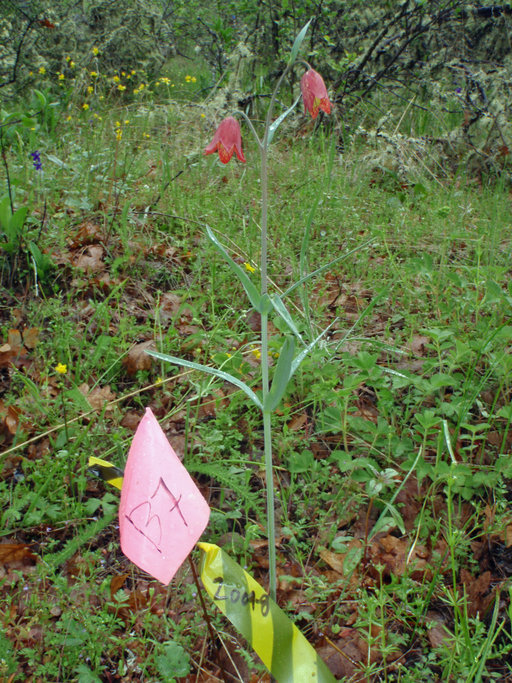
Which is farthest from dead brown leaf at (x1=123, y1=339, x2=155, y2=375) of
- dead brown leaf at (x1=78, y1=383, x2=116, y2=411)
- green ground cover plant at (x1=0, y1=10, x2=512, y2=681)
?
dead brown leaf at (x1=78, y1=383, x2=116, y2=411)

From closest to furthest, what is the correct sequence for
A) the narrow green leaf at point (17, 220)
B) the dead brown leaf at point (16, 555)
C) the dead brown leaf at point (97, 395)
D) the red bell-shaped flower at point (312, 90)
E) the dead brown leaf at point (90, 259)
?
the red bell-shaped flower at point (312, 90), the dead brown leaf at point (16, 555), the dead brown leaf at point (97, 395), the narrow green leaf at point (17, 220), the dead brown leaf at point (90, 259)

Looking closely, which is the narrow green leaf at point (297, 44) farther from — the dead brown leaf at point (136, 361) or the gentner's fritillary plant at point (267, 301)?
the dead brown leaf at point (136, 361)

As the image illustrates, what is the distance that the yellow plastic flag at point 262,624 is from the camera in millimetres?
830

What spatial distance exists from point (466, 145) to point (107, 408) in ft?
11.0

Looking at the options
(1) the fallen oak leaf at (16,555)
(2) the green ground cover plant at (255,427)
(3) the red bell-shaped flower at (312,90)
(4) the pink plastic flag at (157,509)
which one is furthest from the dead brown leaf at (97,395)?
(3) the red bell-shaped flower at (312,90)

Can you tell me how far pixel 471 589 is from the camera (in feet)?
3.60

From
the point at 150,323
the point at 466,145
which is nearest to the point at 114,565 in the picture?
the point at 150,323

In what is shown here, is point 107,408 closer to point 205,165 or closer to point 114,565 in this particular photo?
point 114,565

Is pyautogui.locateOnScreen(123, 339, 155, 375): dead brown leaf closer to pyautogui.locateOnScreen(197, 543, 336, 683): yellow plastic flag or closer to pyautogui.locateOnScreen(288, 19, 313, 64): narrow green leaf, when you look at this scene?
pyautogui.locateOnScreen(197, 543, 336, 683): yellow plastic flag

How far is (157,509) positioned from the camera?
80 centimetres

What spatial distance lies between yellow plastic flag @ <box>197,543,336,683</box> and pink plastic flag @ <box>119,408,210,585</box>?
0.41 ft

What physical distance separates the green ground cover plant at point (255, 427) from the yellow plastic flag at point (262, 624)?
15cm

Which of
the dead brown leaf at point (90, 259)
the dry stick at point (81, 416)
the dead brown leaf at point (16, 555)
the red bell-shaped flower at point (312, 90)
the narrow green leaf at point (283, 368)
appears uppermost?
the red bell-shaped flower at point (312, 90)

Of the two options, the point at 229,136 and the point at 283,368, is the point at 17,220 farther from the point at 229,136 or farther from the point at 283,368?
the point at 283,368
